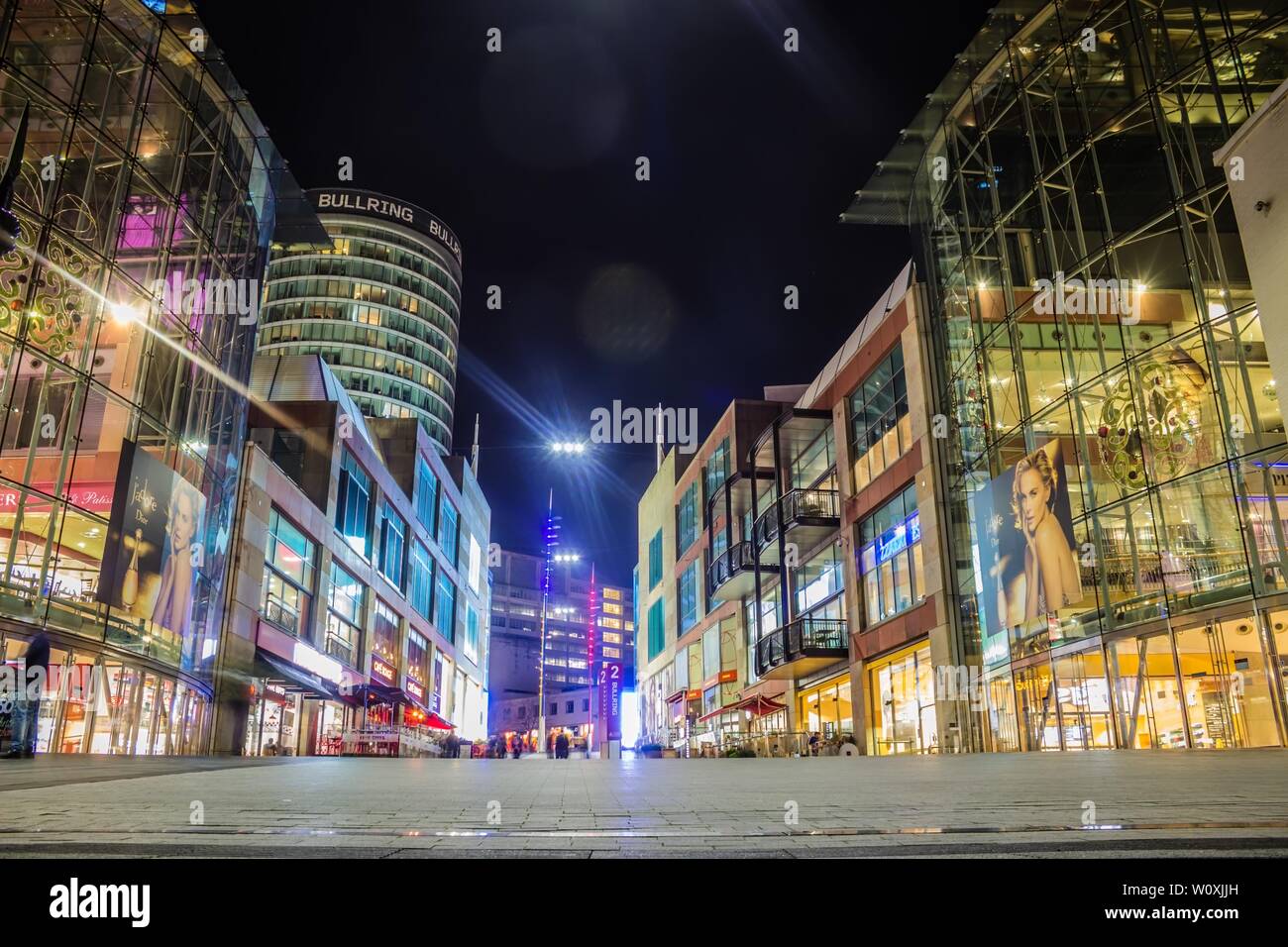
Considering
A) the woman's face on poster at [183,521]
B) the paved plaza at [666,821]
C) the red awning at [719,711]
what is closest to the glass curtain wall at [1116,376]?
the paved plaza at [666,821]

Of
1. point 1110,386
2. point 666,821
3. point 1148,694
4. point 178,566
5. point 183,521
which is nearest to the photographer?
point 666,821

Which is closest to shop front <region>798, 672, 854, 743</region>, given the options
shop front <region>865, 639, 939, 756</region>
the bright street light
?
shop front <region>865, 639, 939, 756</region>

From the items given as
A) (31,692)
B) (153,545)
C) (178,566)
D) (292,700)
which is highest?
(153,545)

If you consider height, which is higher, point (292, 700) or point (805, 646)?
point (805, 646)

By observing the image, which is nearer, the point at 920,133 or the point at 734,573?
the point at 920,133

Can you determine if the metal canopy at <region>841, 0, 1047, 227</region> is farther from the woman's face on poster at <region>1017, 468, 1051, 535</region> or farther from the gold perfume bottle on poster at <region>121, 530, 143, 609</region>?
the gold perfume bottle on poster at <region>121, 530, 143, 609</region>

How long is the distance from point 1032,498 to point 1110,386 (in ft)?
12.0

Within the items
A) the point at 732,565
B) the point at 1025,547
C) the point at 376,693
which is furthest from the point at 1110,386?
the point at 376,693

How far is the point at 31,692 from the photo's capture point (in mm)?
21188

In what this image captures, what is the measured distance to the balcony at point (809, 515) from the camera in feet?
121

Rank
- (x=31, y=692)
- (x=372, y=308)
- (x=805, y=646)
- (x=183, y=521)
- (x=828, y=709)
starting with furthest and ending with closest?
(x=372, y=308)
(x=828, y=709)
(x=805, y=646)
(x=183, y=521)
(x=31, y=692)
